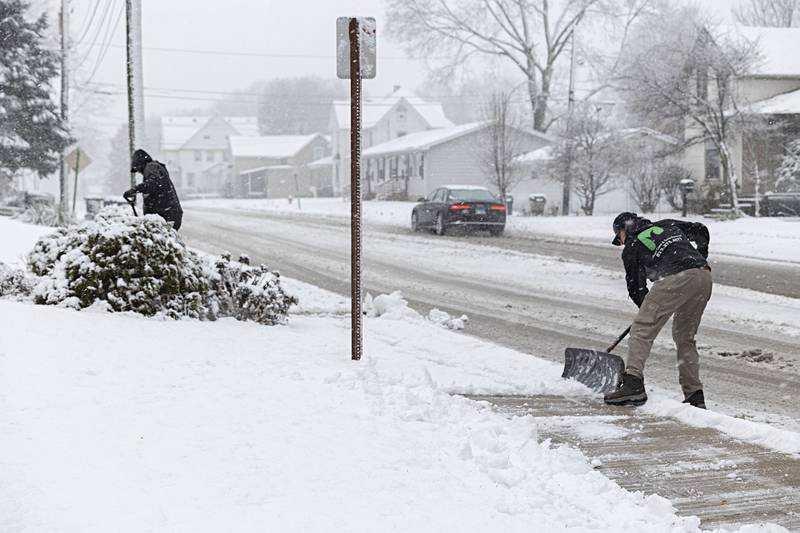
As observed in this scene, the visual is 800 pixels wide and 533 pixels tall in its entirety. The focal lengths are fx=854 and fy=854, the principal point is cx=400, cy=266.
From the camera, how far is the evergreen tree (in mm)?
26188

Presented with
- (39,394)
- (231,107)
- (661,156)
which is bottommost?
(39,394)

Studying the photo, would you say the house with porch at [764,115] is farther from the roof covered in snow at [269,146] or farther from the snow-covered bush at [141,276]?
the roof covered in snow at [269,146]

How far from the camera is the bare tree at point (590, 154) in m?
32.9

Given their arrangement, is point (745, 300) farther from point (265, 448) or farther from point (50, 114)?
point (50, 114)

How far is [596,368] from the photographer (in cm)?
677

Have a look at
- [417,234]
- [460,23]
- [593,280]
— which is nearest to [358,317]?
[593,280]

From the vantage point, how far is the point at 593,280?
14.3 metres

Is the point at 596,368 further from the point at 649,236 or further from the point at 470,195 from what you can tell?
the point at 470,195

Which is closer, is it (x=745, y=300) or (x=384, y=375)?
(x=384, y=375)

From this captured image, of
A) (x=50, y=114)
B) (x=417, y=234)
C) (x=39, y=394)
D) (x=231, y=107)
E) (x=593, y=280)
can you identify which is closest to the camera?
(x=39, y=394)

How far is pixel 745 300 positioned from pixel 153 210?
8.09m

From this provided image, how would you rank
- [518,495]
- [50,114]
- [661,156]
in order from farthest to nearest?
[661,156], [50,114], [518,495]

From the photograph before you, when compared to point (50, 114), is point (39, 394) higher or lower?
lower

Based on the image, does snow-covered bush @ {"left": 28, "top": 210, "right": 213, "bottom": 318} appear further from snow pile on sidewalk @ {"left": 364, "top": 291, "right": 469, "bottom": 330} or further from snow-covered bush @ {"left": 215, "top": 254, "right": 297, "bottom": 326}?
snow pile on sidewalk @ {"left": 364, "top": 291, "right": 469, "bottom": 330}
